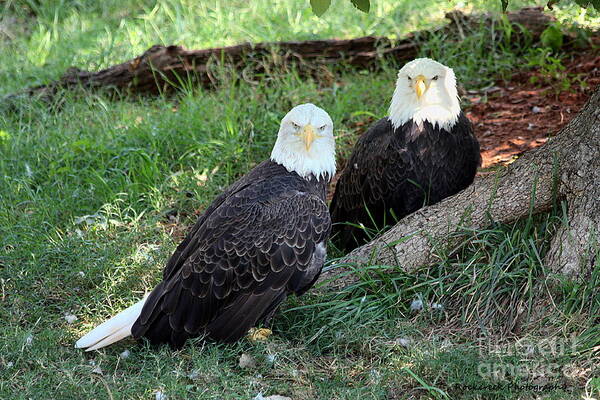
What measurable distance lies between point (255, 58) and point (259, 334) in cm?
393

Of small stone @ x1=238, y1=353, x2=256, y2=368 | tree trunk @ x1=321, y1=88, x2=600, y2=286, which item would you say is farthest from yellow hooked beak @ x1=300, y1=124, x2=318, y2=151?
small stone @ x1=238, y1=353, x2=256, y2=368

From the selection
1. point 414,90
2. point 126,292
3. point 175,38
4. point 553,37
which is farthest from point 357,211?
point 175,38

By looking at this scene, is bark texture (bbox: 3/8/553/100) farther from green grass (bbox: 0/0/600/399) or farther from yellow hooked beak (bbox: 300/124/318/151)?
yellow hooked beak (bbox: 300/124/318/151)

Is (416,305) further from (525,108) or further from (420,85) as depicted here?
(525,108)

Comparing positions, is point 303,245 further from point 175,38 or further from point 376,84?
point 175,38

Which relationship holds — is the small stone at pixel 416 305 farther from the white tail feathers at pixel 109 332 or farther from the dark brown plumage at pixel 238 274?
the white tail feathers at pixel 109 332

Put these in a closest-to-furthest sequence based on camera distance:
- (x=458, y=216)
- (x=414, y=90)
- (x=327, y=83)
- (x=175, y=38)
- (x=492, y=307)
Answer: (x=492, y=307) → (x=458, y=216) → (x=414, y=90) → (x=327, y=83) → (x=175, y=38)

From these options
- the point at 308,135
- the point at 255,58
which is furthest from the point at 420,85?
the point at 255,58

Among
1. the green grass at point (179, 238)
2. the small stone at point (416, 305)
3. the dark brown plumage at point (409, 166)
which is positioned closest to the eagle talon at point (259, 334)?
the green grass at point (179, 238)

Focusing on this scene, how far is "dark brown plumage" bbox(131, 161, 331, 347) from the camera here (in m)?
4.46

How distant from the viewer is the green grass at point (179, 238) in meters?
4.06

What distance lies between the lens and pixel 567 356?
3.93 metres

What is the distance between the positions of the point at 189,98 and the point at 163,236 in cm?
193

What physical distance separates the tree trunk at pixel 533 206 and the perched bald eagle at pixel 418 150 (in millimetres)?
515
